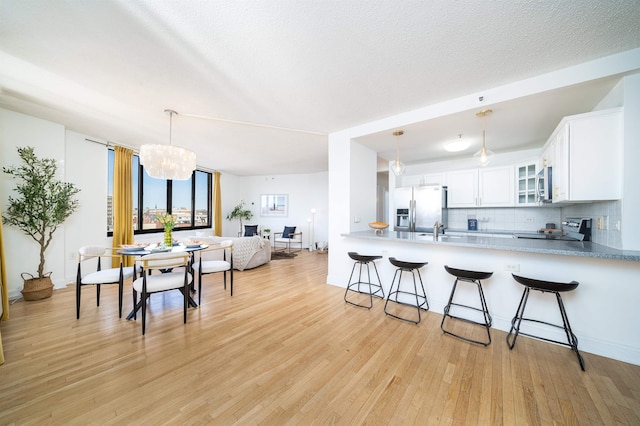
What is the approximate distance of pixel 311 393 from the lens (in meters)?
1.59

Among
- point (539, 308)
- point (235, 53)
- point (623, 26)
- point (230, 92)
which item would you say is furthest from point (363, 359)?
point (623, 26)

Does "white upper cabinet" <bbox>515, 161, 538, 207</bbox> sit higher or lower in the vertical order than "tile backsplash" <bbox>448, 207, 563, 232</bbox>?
higher

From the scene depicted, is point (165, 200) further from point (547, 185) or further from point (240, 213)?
point (547, 185)

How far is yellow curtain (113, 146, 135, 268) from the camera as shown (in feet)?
15.0

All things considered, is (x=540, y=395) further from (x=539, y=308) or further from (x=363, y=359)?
(x=363, y=359)

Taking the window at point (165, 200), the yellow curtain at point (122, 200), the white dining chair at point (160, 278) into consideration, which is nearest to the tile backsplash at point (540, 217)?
the white dining chair at point (160, 278)

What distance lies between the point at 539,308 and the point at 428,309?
112 centimetres

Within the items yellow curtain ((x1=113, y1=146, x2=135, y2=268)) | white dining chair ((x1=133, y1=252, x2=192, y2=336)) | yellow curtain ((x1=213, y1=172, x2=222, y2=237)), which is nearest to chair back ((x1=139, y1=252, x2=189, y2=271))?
white dining chair ((x1=133, y1=252, x2=192, y2=336))

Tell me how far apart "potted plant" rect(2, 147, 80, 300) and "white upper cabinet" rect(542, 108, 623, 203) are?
678 centimetres

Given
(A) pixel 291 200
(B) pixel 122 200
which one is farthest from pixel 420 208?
(B) pixel 122 200

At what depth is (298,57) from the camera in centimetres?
206

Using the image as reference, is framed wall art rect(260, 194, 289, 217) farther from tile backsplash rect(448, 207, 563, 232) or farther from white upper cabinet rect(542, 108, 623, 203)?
white upper cabinet rect(542, 108, 623, 203)

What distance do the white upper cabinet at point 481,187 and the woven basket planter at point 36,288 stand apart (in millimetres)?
7217

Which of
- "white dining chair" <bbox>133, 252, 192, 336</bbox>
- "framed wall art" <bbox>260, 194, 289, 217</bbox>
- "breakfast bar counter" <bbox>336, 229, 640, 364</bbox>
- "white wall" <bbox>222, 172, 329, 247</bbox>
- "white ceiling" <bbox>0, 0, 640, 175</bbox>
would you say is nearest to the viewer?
"white ceiling" <bbox>0, 0, 640, 175</bbox>
